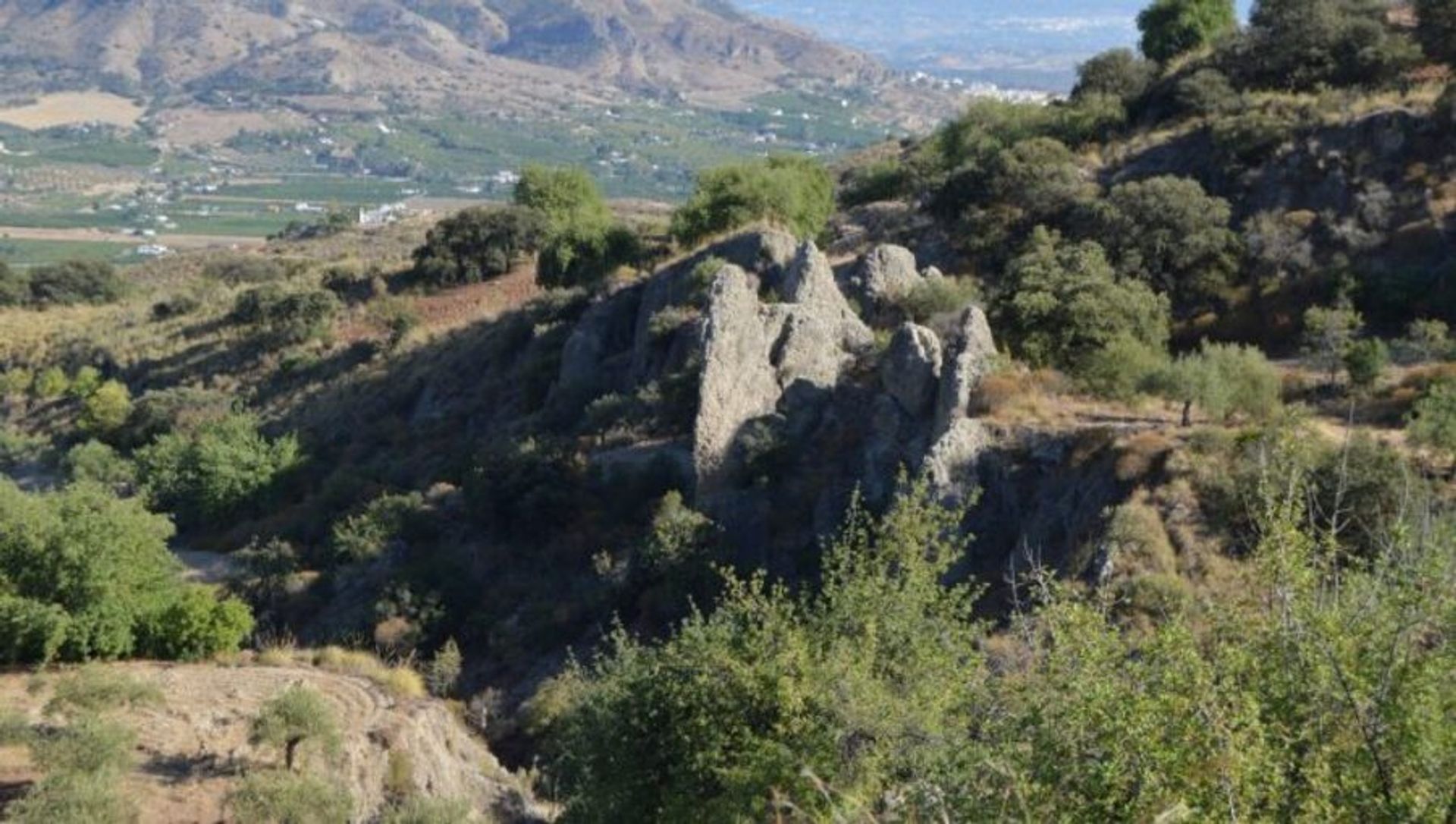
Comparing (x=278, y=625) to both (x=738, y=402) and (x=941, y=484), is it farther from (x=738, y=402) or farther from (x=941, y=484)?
(x=941, y=484)

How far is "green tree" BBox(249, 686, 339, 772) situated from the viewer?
520 inches

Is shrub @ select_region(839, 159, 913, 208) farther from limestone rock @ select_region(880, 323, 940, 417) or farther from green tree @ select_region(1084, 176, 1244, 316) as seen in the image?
limestone rock @ select_region(880, 323, 940, 417)

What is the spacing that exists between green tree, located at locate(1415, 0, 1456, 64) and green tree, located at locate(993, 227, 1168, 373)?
12951mm

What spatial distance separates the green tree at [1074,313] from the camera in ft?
70.6

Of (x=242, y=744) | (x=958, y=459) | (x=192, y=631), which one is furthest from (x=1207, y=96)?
(x=242, y=744)

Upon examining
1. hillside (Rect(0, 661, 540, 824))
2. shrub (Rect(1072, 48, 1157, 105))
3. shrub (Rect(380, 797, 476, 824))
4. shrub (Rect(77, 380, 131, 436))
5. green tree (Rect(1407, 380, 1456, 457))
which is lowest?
shrub (Rect(77, 380, 131, 436))

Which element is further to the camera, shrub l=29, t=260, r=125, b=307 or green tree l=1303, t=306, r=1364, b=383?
shrub l=29, t=260, r=125, b=307

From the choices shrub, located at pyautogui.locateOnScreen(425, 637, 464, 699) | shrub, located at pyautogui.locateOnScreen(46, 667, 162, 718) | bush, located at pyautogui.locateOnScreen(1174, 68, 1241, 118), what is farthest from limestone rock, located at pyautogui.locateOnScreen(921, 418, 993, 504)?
bush, located at pyautogui.locateOnScreen(1174, 68, 1241, 118)

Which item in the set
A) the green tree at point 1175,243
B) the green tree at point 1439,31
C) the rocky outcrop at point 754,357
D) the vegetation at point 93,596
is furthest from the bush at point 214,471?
the green tree at point 1439,31

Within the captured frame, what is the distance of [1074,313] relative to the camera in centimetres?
2175

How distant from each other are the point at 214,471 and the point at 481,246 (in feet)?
50.6

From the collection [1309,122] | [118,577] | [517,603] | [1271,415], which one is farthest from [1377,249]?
[118,577]

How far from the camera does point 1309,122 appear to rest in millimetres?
28031

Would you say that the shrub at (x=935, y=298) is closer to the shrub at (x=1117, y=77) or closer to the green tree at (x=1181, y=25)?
the shrub at (x=1117, y=77)
